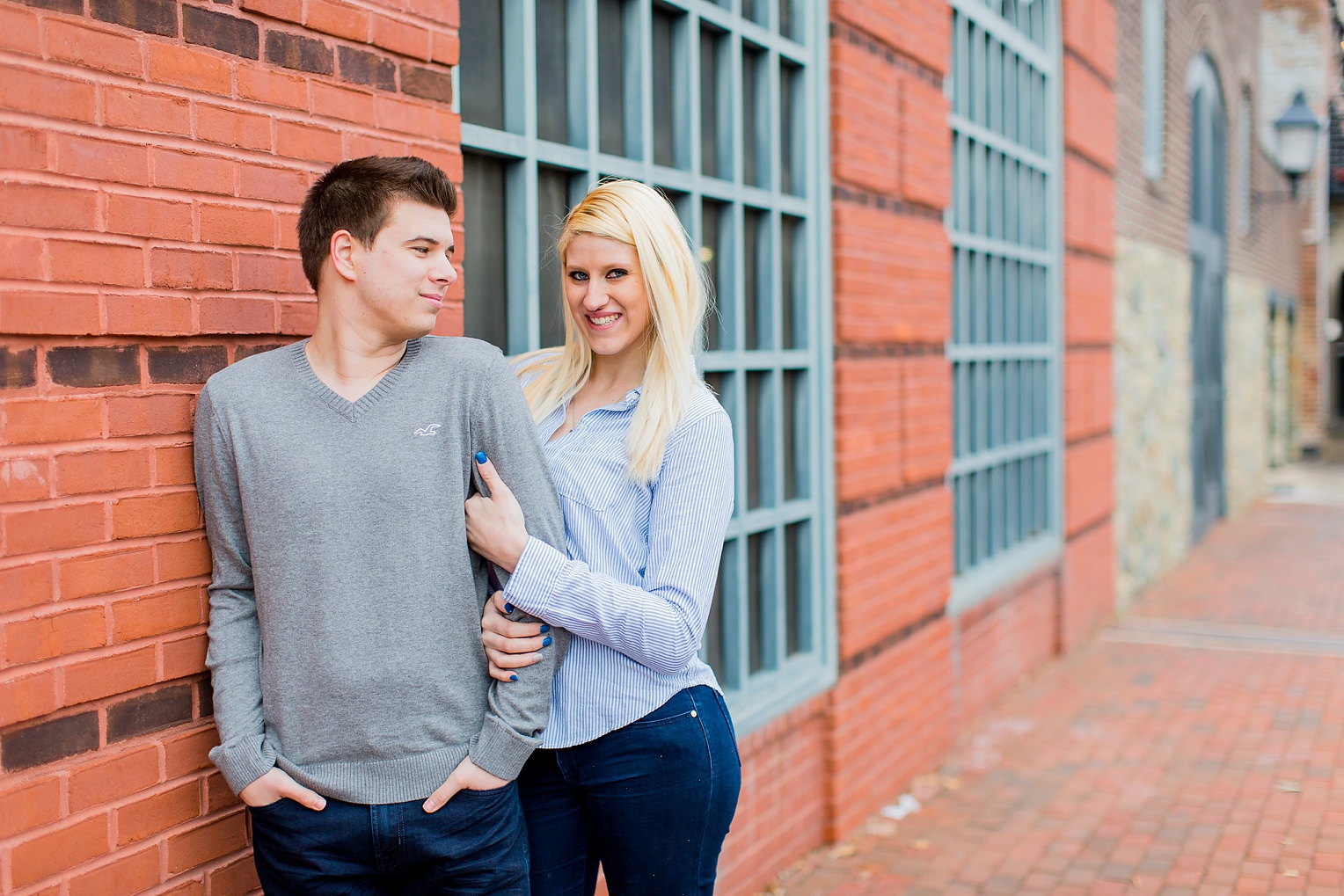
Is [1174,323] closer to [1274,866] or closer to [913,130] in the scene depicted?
[913,130]

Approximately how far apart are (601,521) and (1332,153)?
27954 millimetres

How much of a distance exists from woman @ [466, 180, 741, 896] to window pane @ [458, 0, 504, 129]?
0.89 metres

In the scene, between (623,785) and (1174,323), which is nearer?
(623,785)

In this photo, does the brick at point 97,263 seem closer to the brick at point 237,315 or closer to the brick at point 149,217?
the brick at point 149,217

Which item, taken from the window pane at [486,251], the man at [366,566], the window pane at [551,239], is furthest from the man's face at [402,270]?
the window pane at [551,239]

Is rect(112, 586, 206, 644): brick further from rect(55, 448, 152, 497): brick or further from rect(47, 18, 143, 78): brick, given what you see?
rect(47, 18, 143, 78): brick

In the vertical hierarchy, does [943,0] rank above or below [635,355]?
above

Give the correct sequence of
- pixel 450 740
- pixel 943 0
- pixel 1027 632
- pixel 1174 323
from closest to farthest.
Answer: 1. pixel 450 740
2. pixel 943 0
3. pixel 1027 632
4. pixel 1174 323

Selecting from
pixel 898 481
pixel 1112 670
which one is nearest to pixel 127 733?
pixel 898 481

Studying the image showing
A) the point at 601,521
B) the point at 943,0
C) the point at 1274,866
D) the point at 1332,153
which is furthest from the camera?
the point at 1332,153

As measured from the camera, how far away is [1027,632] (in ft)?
22.8

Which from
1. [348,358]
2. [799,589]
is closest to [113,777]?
[348,358]

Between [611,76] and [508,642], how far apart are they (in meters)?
2.04

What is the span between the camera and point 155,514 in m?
2.09
